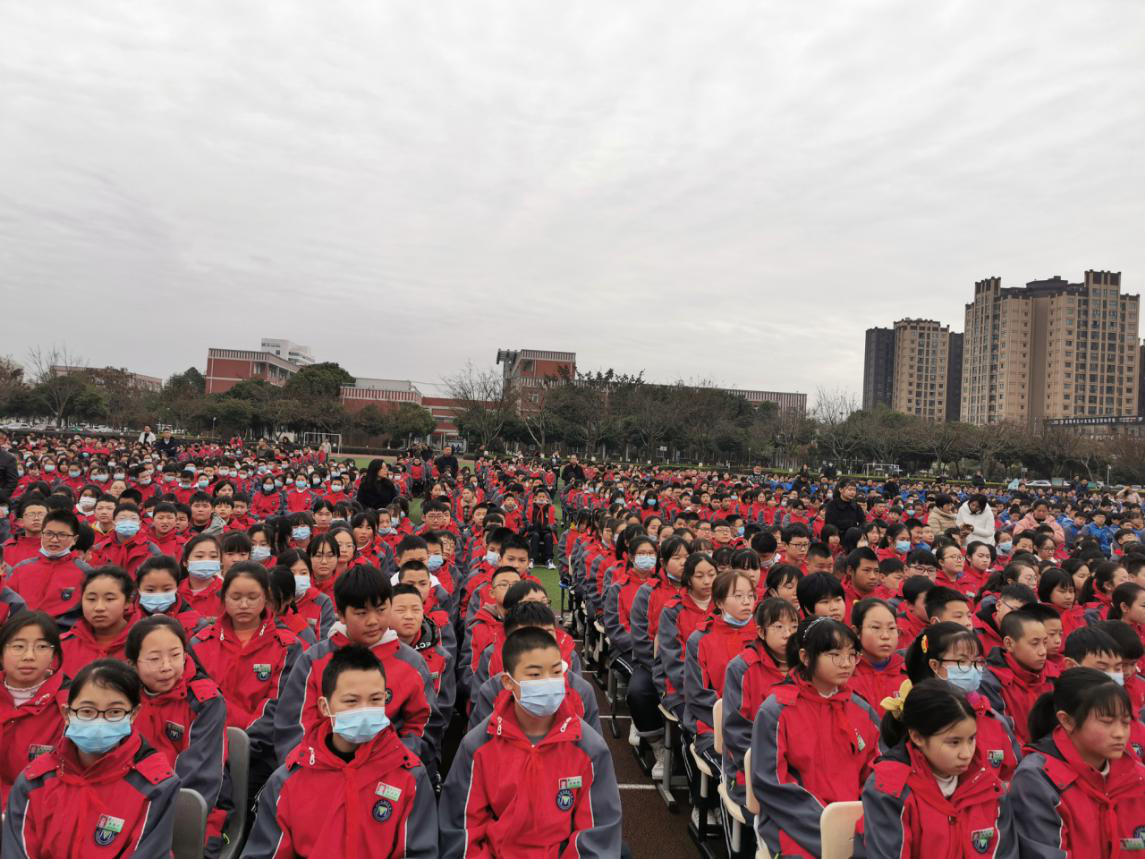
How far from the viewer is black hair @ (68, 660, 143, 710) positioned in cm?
238

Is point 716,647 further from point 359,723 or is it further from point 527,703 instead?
point 359,723

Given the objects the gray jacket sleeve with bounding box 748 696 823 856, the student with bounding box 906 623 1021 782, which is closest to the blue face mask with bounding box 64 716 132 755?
the gray jacket sleeve with bounding box 748 696 823 856

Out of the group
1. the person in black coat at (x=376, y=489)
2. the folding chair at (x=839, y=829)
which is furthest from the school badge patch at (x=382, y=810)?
the person in black coat at (x=376, y=489)

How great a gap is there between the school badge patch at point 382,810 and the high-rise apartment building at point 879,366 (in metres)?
128

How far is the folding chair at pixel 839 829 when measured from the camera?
8.54 ft

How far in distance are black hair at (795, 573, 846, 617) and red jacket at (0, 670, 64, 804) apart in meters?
3.65

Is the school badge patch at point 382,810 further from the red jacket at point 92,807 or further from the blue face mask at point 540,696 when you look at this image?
the red jacket at point 92,807

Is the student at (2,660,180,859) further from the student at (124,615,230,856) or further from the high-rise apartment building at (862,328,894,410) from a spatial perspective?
the high-rise apartment building at (862,328,894,410)

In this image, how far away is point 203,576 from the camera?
183 inches

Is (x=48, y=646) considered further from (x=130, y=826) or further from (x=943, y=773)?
(x=943, y=773)

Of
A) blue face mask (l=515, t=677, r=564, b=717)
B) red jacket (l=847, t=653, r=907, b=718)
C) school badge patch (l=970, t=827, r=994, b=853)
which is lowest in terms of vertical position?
school badge patch (l=970, t=827, r=994, b=853)

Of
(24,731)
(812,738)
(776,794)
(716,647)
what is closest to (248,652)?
(24,731)

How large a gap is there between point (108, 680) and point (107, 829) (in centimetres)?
48

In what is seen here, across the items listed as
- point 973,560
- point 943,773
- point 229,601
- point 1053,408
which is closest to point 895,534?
point 973,560
